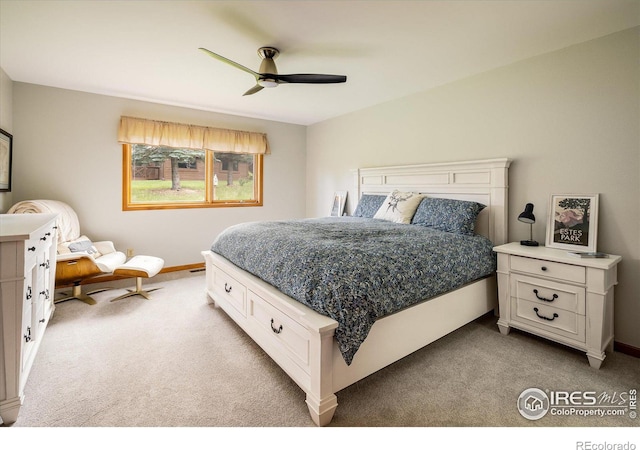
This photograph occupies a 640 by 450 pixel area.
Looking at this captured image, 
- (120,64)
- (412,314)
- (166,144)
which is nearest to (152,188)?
(166,144)

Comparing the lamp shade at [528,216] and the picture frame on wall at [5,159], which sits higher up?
the picture frame on wall at [5,159]

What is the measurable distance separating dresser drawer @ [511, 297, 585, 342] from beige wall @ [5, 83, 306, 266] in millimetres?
3810

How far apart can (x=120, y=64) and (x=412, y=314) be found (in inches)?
129

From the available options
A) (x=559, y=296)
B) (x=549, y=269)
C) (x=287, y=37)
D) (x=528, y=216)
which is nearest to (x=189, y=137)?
(x=287, y=37)

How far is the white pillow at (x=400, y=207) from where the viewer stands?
3166 millimetres

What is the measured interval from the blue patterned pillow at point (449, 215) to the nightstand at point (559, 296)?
35 cm

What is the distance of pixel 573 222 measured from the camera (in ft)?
7.71

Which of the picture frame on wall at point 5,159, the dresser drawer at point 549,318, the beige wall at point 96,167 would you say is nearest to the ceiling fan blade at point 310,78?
the dresser drawer at point 549,318

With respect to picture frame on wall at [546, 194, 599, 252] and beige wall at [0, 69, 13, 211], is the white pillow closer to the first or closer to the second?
picture frame on wall at [546, 194, 599, 252]

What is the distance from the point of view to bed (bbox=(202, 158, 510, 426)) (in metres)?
1.56

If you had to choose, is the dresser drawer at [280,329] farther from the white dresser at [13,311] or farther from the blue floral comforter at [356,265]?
the white dresser at [13,311]

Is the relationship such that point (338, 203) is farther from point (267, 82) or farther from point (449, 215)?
point (267, 82)

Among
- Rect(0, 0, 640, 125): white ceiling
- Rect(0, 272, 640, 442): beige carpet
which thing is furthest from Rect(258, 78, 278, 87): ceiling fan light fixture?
Rect(0, 272, 640, 442): beige carpet
